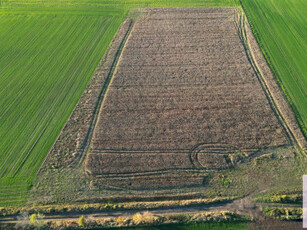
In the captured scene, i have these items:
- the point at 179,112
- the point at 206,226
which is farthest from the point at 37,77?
the point at 206,226

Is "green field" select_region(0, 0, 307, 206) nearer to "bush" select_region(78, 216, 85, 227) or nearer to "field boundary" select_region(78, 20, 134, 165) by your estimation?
"field boundary" select_region(78, 20, 134, 165)

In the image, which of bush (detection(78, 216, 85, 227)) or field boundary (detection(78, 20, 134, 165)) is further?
field boundary (detection(78, 20, 134, 165))

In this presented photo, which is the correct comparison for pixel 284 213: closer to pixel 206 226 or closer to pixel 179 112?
pixel 206 226

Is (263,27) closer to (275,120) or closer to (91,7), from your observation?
(275,120)

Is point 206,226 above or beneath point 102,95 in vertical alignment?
beneath

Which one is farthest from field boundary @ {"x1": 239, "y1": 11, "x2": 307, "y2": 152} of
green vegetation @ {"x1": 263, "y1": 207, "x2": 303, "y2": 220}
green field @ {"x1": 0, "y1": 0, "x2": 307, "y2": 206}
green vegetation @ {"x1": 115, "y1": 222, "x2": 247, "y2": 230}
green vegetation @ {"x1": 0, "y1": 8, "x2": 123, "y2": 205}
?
green vegetation @ {"x1": 0, "y1": 8, "x2": 123, "y2": 205}

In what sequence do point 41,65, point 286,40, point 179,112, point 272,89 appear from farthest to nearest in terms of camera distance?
point 286,40 → point 41,65 → point 272,89 → point 179,112
